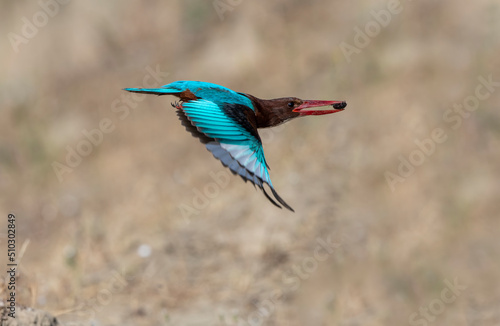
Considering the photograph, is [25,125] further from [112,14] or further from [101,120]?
[112,14]

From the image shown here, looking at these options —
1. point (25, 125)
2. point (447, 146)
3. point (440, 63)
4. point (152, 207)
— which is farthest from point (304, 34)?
point (25, 125)
